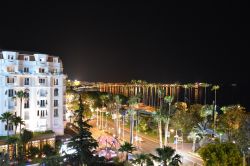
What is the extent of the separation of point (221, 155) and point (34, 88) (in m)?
36.2

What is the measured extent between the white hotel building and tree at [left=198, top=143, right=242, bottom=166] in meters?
32.8

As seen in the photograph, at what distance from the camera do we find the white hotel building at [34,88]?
52.3 meters

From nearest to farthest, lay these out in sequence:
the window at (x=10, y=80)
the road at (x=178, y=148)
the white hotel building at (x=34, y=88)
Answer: the road at (x=178, y=148) → the white hotel building at (x=34, y=88) → the window at (x=10, y=80)

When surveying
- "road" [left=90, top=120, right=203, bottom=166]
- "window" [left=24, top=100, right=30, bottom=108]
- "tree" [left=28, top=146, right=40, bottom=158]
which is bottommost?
"road" [left=90, top=120, right=203, bottom=166]

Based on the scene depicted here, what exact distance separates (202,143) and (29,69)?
113ft

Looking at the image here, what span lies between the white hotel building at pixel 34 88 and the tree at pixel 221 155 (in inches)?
1293

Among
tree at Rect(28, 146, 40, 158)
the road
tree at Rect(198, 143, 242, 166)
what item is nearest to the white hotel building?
tree at Rect(28, 146, 40, 158)

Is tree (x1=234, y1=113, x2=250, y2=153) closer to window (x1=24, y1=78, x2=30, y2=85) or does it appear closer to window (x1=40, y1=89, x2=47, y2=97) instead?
window (x1=40, y1=89, x2=47, y2=97)

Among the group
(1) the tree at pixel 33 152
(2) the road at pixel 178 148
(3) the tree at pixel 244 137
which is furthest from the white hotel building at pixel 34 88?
(3) the tree at pixel 244 137

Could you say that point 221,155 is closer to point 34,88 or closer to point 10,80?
point 34,88

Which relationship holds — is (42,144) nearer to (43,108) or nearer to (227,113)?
(43,108)

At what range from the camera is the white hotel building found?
52344mm

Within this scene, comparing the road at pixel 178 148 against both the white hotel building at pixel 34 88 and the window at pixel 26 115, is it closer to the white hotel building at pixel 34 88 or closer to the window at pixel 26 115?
the white hotel building at pixel 34 88

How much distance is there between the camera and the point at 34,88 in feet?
182
